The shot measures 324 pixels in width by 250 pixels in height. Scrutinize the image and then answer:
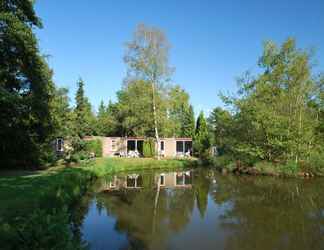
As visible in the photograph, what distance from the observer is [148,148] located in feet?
88.2

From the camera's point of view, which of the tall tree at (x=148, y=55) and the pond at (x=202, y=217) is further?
the tall tree at (x=148, y=55)

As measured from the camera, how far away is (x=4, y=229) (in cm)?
419

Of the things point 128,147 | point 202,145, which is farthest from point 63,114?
point 202,145

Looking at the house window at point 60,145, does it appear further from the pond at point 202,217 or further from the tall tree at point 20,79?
the pond at point 202,217

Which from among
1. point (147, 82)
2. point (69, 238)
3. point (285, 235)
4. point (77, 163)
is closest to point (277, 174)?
point (285, 235)

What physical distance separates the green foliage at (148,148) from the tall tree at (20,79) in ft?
43.0

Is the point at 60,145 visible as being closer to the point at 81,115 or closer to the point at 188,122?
the point at 81,115

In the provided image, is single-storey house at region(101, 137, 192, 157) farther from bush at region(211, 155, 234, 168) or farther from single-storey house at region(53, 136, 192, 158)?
bush at region(211, 155, 234, 168)

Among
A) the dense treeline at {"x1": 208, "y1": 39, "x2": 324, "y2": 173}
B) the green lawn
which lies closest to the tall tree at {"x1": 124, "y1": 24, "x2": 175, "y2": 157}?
the dense treeline at {"x1": 208, "y1": 39, "x2": 324, "y2": 173}

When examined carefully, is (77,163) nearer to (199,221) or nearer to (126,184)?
(126,184)

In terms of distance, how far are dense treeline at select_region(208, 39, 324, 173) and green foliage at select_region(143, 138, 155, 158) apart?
10592mm

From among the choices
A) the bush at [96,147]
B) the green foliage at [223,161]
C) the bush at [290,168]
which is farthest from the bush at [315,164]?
the bush at [96,147]

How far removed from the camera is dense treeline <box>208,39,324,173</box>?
16.7 metres

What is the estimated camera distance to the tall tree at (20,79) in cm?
1042
